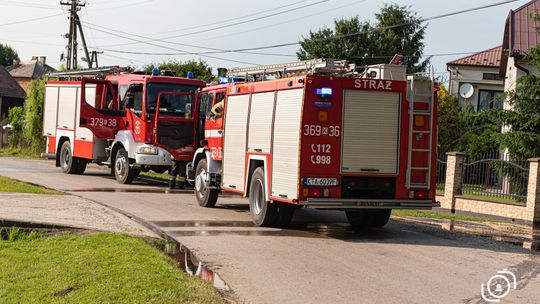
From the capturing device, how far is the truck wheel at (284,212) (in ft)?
47.7

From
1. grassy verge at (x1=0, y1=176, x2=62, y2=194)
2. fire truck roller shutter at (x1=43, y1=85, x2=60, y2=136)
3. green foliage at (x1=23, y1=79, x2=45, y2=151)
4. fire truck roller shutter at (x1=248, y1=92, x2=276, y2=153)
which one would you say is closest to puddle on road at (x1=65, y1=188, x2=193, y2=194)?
grassy verge at (x1=0, y1=176, x2=62, y2=194)

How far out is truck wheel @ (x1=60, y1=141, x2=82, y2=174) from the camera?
26375mm

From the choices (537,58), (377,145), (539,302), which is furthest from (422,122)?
(537,58)

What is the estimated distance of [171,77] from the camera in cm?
2244

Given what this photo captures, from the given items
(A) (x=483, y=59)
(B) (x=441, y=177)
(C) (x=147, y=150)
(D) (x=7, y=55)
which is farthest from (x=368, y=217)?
(D) (x=7, y=55)

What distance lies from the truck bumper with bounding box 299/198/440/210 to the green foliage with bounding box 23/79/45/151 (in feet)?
96.5

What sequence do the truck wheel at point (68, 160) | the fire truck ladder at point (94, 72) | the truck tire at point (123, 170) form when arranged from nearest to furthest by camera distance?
the truck tire at point (123, 170)
the fire truck ladder at point (94, 72)
the truck wheel at point (68, 160)

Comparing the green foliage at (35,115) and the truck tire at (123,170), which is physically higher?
the green foliage at (35,115)

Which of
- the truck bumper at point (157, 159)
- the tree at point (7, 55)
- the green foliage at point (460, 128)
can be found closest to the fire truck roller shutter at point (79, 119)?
the truck bumper at point (157, 159)

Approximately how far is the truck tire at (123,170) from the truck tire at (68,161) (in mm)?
3065

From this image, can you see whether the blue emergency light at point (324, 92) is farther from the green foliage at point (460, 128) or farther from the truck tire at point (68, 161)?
the green foliage at point (460, 128)

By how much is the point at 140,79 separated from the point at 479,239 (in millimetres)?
11754

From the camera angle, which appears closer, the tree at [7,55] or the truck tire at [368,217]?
the truck tire at [368,217]

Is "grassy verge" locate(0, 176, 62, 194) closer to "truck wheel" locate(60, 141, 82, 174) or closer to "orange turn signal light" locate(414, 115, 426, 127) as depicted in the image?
"truck wheel" locate(60, 141, 82, 174)
